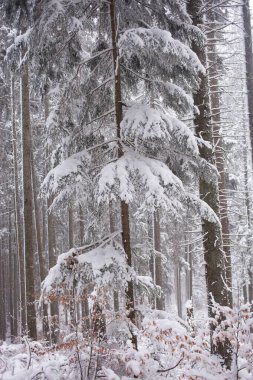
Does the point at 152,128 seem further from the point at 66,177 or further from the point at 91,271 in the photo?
the point at 91,271

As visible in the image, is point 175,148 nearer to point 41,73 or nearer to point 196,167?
point 196,167

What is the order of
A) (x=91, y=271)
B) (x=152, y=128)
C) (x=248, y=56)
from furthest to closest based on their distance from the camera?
(x=248, y=56)
(x=152, y=128)
(x=91, y=271)

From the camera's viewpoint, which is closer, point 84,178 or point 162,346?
point 162,346

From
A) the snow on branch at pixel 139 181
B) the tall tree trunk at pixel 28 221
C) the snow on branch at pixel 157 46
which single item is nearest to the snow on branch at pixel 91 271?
the snow on branch at pixel 139 181

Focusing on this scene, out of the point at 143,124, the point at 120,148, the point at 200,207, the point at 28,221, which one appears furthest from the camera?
the point at 28,221

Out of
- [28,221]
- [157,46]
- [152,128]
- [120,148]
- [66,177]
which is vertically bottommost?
[28,221]

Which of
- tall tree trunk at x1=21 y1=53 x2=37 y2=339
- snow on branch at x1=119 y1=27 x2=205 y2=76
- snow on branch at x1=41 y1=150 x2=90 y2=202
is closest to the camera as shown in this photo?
snow on branch at x1=119 y1=27 x2=205 y2=76

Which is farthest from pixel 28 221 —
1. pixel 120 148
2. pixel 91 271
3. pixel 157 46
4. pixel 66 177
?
pixel 157 46

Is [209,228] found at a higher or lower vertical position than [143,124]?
lower

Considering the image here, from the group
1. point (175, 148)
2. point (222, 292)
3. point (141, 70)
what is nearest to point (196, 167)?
point (175, 148)

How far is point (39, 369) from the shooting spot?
197 inches

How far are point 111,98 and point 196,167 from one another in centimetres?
242

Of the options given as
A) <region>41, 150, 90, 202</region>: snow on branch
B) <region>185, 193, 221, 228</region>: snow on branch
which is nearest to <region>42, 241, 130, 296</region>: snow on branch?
<region>41, 150, 90, 202</region>: snow on branch

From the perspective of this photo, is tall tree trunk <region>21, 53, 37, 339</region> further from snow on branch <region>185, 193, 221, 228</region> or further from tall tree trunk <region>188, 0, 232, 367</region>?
snow on branch <region>185, 193, 221, 228</region>
